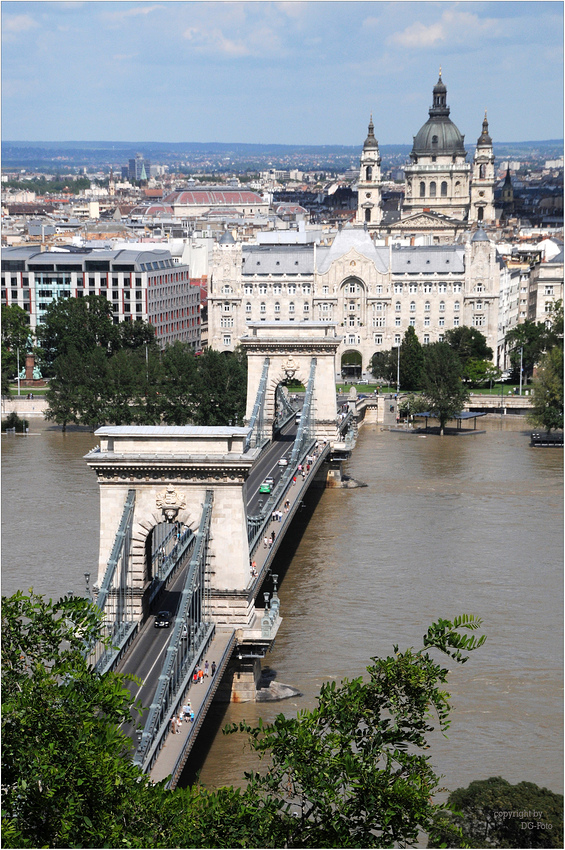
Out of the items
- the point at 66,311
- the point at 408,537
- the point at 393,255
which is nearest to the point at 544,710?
the point at 408,537

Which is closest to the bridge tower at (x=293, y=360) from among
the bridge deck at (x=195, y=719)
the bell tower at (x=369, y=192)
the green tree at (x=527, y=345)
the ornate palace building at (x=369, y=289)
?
the green tree at (x=527, y=345)

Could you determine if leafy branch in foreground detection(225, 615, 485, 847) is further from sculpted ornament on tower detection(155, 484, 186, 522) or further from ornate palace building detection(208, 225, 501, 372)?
ornate palace building detection(208, 225, 501, 372)

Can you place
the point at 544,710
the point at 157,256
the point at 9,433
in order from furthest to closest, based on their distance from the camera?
1. the point at 157,256
2. the point at 9,433
3. the point at 544,710

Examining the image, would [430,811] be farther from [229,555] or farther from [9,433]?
[9,433]

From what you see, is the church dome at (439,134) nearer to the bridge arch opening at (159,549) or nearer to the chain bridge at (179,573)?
the bridge arch opening at (159,549)

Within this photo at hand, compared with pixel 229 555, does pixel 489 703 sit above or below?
below
